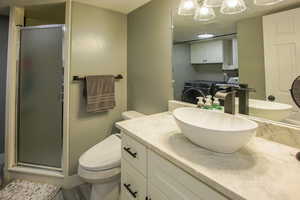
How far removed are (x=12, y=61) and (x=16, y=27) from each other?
39cm

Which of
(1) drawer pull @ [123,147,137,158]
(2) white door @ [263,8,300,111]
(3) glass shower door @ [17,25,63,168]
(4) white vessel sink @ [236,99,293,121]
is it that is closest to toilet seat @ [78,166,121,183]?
(1) drawer pull @ [123,147,137,158]

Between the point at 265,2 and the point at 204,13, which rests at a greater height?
the point at 204,13

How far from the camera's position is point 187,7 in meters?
1.36

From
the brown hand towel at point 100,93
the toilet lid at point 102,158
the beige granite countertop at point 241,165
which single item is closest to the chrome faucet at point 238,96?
the beige granite countertop at point 241,165

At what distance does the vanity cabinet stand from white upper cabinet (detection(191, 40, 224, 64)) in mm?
914

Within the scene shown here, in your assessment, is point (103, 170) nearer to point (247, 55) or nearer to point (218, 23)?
point (247, 55)

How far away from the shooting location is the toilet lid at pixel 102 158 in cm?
126

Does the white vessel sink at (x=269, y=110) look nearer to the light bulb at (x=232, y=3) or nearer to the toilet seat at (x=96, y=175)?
the light bulb at (x=232, y=3)

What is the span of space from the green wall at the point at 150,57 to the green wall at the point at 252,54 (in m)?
0.63

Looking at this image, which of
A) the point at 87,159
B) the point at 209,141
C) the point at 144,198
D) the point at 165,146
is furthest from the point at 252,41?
the point at 87,159

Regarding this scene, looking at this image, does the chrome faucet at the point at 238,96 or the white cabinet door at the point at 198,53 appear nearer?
the chrome faucet at the point at 238,96

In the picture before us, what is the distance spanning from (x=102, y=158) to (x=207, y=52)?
50.6 inches

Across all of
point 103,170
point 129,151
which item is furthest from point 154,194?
point 103,170

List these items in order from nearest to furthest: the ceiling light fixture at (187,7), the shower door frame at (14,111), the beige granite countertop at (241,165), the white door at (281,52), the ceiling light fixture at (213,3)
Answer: the beige granite countertop at (241,165) → the white door at (281,52) → the ceiling light fixture at (213,3) → the ceiling light fixture at (187,7) → the shower door frame at (14,111)
